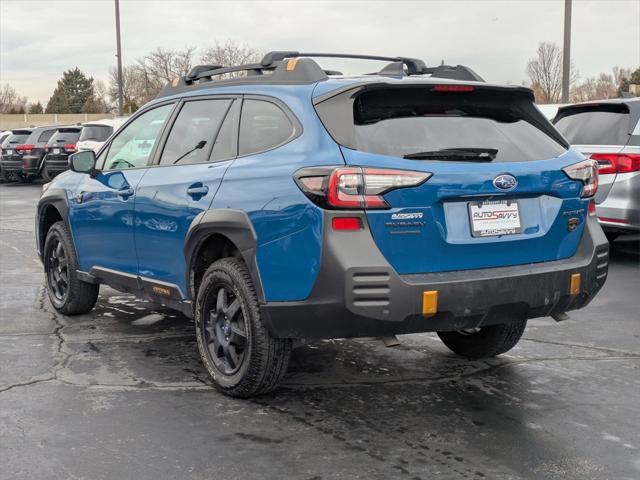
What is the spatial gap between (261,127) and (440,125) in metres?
1.01

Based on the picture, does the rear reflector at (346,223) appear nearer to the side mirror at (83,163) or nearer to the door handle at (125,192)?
the door handle at (125,192)

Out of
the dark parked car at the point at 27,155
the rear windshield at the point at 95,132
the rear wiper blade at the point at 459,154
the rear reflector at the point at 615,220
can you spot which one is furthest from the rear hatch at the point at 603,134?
the dark parked car at the point at 27,155

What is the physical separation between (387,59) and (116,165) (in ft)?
6.74

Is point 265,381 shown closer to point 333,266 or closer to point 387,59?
point 333,266

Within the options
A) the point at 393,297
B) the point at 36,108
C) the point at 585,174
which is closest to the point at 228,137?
the point at 393,297

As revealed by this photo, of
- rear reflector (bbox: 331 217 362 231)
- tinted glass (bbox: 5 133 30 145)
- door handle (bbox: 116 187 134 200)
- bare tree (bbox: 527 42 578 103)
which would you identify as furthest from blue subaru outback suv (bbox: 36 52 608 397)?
bare tree (bbox: 527 42 578 103)

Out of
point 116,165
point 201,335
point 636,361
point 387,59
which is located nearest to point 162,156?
point 116,165

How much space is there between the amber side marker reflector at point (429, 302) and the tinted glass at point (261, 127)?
1.12 metres

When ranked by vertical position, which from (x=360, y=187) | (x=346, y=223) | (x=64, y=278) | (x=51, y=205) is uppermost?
(x=360, y=187)

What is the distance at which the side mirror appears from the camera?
635cm

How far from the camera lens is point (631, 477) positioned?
3.66m

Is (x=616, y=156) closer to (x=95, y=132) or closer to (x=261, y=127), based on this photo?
(x=261, y=127)

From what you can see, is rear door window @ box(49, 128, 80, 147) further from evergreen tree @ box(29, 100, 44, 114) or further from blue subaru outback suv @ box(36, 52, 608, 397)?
evergreen tree @ box(29, 100, 44, 114)

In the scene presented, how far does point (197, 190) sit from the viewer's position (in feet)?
16.3
